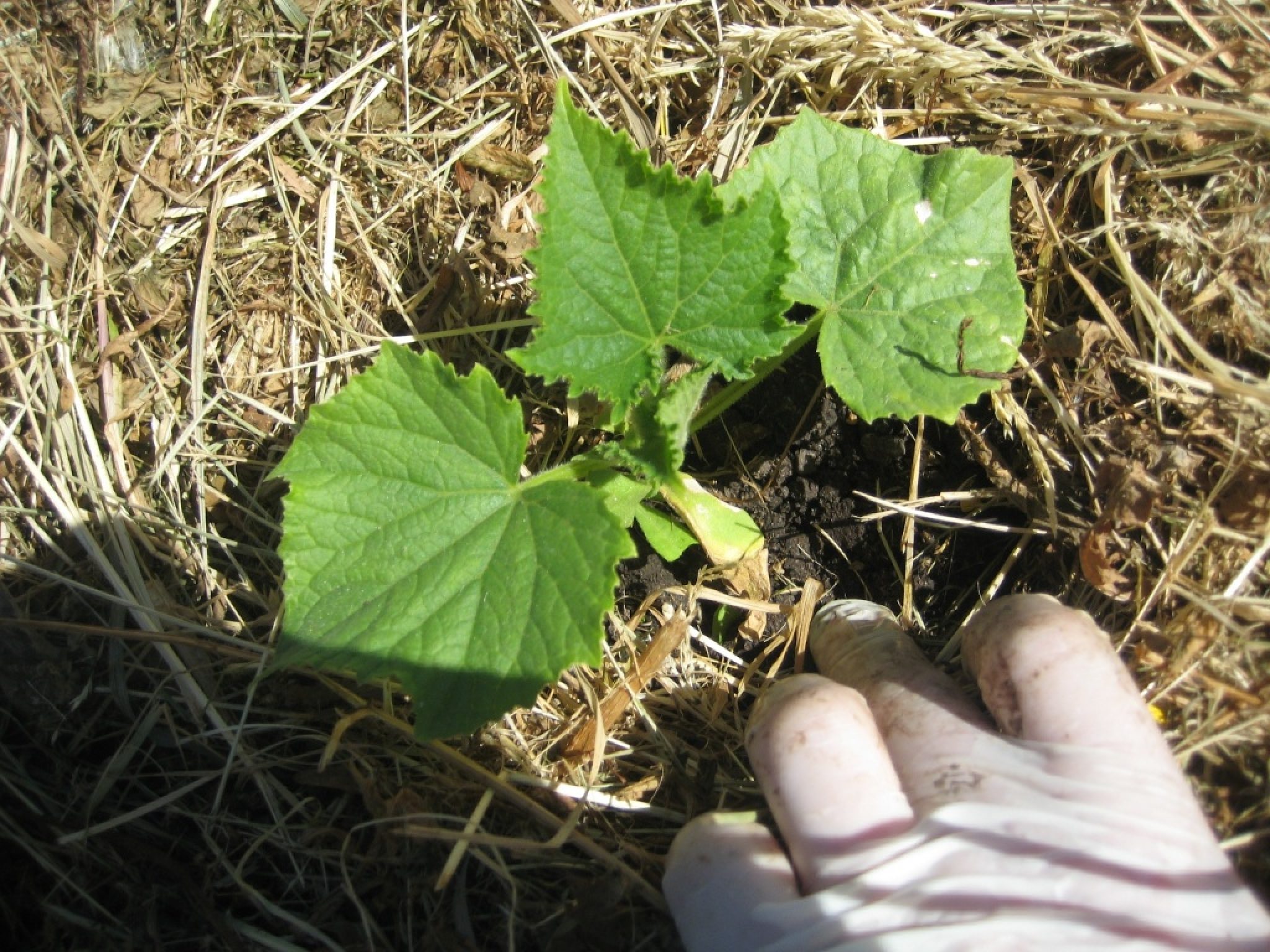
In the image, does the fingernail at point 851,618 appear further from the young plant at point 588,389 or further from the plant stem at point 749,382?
the plant stem at point 749,382

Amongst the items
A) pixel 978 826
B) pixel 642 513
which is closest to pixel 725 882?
pixel 978 826

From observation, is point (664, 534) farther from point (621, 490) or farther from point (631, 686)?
point (631, 686)

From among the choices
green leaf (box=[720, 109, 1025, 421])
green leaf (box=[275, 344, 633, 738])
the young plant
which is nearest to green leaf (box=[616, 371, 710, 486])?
the young plant

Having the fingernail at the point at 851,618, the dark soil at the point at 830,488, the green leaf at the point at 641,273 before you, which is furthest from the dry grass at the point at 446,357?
the green leaf at the point at 641,273

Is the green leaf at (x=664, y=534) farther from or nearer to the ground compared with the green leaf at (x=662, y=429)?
nearer to the ground

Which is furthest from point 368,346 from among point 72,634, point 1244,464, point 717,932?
point 1244,464
